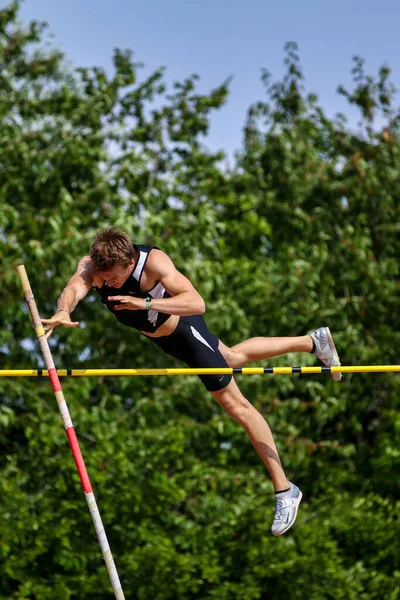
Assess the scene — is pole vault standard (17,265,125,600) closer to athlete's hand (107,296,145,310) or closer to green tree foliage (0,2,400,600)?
athlete's hand (107,296,145,310)

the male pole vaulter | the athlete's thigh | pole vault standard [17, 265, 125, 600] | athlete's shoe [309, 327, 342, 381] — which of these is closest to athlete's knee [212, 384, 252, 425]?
the male pole vaulter

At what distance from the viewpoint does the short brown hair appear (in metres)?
5.71

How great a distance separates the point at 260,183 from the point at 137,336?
13.1ft

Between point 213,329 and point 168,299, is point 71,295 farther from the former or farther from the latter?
point 213,329

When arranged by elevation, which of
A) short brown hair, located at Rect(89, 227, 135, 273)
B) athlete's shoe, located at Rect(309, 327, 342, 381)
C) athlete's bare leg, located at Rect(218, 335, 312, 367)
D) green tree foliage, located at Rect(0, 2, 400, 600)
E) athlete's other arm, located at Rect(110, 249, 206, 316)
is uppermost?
short brown hair, located at Rect(89, 227, 135, 273)

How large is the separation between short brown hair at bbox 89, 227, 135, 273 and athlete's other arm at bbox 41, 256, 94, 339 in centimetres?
24

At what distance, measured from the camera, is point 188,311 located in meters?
5.66

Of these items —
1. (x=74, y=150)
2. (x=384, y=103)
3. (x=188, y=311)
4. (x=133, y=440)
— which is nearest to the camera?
(x=188, y=311)

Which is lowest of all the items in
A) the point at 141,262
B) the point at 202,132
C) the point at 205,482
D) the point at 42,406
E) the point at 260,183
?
the point at 205,482

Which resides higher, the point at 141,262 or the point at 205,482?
the point at 141,262

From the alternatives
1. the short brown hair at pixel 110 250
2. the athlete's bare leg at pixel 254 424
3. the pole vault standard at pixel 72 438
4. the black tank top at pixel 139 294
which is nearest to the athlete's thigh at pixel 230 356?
the athlete's bare leg at pixel 254 424

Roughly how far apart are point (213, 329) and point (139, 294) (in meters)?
6.96

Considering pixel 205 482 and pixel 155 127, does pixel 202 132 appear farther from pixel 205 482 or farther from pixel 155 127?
pixel 205 482

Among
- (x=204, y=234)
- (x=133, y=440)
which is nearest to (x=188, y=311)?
(x=133, y=440)
